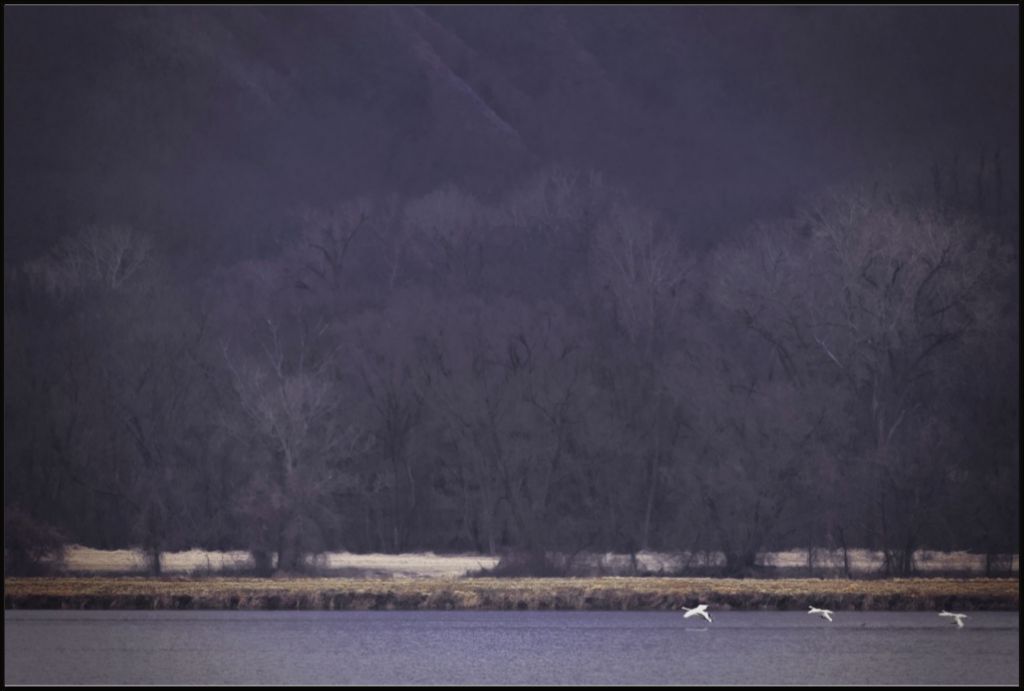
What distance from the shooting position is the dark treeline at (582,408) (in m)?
66.6

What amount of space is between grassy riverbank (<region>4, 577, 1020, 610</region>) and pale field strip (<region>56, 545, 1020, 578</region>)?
4.23 metres

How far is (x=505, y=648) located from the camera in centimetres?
5066

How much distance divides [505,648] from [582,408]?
2523 centimetres

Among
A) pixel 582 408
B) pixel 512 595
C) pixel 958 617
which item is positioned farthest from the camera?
pixel 582 408

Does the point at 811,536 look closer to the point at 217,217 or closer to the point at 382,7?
the point at 217,217

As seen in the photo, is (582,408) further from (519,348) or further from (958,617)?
(958,617)

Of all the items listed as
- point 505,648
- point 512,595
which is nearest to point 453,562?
point 512,595

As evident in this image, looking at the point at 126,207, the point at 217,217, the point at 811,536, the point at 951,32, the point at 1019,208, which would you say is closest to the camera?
the point at 811,536

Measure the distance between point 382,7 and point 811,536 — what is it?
11935 centimetres

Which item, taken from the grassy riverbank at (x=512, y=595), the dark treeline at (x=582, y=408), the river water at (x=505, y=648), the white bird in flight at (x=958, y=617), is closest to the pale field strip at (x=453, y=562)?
the dark treeline at (x=582, y=408)

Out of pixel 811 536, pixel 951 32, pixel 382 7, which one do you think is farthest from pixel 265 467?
pixel 382 7

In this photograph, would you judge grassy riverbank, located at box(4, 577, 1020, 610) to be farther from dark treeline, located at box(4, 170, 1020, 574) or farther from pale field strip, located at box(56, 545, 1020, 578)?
dark treeline, located at box(4, 170, 1020, 574)

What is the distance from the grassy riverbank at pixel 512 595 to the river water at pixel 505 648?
56 cm

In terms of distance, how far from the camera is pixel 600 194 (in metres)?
109
